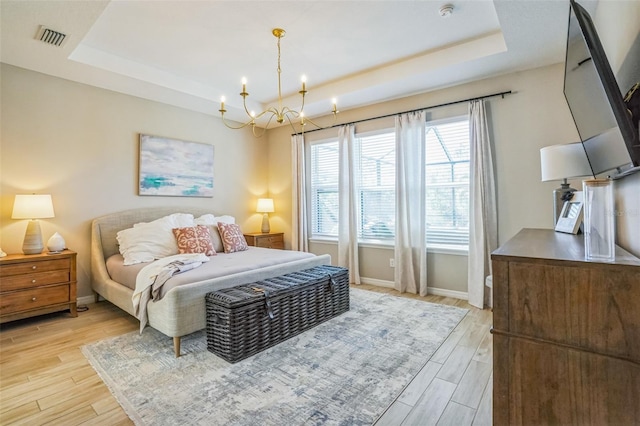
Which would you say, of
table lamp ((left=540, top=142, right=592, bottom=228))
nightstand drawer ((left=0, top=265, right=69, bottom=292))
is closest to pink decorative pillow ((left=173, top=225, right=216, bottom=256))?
nightstand drawer ((left=0, top=265, right=69, bottom=292))

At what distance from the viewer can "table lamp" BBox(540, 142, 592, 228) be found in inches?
93.2

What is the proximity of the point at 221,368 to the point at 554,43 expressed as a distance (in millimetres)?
3999

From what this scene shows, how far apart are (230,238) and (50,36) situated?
268 cm

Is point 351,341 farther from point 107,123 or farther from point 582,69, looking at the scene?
point 107,123

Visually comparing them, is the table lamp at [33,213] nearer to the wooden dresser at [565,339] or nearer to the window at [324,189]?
the window at [324,189]

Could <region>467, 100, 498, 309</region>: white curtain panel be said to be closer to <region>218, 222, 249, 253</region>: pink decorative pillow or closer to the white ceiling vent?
<region>218, 222, 249, 253</region>: pink decorative pillow

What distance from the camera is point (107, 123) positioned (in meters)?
3.95

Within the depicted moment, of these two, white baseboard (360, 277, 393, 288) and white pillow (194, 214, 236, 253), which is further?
white baseboard (360, 277, 393, 288)

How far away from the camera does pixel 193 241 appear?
3842 millimetres

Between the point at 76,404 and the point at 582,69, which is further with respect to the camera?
the point at 76,404

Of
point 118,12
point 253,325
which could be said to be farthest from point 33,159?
point 253,325

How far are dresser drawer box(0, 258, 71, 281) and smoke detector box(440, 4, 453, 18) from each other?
14.4 feet

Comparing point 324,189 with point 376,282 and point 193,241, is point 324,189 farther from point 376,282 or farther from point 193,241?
point 193,241

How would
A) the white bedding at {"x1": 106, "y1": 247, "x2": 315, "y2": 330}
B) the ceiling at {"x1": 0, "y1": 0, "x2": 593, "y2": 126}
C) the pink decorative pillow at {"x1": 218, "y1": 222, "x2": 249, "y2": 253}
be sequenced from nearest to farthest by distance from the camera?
1. the ceiling at {"x1": 0, "y1": 0, "x2": 593, "y2": 126}
2. the white bedding at {"x1": 106, "y1": 247, "x2": 315, "y2": 330}
3. the pink decorative pillow at {"x1": 218, "y1": 222, "x2": 249, "y2": 253}
